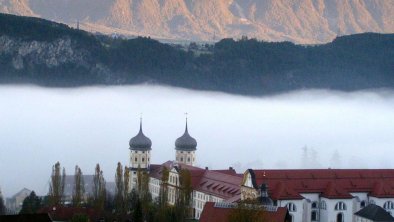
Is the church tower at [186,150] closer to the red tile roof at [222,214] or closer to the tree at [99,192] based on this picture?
the tree at [99,192]

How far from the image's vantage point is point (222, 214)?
212 ft

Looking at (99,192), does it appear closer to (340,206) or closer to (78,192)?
(78,192)

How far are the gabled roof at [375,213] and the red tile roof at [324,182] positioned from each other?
207cm

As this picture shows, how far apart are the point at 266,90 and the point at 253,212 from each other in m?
135

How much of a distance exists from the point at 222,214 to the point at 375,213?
13086 millimetres

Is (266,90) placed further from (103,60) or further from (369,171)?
(369,171)

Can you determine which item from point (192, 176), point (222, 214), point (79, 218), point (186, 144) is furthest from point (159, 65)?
point (222, 214)

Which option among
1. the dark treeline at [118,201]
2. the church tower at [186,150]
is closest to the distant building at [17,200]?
the dark treeline at [118,201]

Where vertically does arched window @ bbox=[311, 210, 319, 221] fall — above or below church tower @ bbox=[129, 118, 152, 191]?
below

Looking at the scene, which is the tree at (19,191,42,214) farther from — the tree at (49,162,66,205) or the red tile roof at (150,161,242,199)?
the red tile roof at (150,161,242,199)

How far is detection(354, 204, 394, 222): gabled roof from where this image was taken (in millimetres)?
73125

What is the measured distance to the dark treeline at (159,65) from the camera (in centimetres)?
16050

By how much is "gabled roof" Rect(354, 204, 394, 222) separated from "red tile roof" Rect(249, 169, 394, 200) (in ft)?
6.79

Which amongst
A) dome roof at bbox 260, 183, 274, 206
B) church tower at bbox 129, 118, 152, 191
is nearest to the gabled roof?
dome roof at bbox 260, 183, 274, 206
